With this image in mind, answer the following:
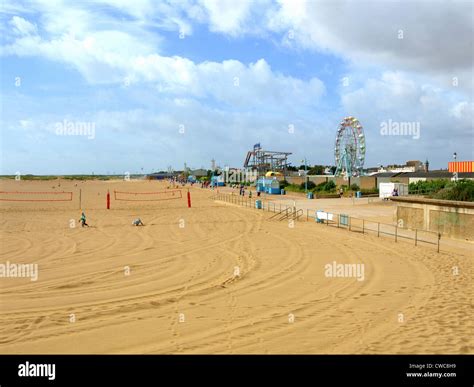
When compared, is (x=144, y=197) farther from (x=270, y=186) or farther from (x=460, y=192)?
(x=460, y=192)

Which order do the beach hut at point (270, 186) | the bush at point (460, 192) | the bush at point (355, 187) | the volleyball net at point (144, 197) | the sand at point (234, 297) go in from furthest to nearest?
the beach hut at point (270, 186), the bush at point (355, 187), the volleyball net at point (144, 197), the bush at point (460, 192), the sand at point (234, 297)

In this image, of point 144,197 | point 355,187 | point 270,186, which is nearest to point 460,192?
point 355,187

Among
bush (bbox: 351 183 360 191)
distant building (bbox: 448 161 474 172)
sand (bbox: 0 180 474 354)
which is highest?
distant building (bbox: 448 161 474 172)

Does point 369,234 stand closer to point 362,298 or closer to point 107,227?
point 362,298

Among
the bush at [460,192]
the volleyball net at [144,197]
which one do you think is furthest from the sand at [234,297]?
the volleyball net at [144,197]

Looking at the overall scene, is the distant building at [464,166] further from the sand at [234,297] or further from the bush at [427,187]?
the sand at [234,297]

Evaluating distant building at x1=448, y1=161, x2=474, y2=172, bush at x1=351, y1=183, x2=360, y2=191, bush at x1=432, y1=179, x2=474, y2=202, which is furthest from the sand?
distant building at x1=448, y1=161, x2=474, y2=172

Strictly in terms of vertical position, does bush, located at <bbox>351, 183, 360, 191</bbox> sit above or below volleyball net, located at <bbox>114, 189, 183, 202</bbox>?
above

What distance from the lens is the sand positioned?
640 cm

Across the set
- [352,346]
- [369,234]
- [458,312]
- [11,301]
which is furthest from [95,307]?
[369,234]

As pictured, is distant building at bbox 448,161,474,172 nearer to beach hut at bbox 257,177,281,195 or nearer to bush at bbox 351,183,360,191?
bush at bbox 351,183,360,191

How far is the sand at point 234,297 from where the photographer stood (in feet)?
21.0

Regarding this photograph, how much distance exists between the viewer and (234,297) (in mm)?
8984
